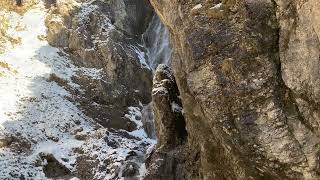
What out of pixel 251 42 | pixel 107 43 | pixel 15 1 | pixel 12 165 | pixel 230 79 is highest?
pixel 15 1

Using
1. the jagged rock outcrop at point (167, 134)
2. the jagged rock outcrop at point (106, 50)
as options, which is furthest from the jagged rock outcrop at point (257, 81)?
the jagged rock outcrop at point (106, 50)

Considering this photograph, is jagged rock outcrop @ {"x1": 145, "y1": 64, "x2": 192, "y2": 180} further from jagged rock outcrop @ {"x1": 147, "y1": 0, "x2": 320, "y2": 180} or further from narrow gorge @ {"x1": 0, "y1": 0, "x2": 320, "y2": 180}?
jagged rock outcrop @ {"x1": 147, "y1": 0, "x2": 320, "y2": 180}

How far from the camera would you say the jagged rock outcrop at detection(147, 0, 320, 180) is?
10.2m

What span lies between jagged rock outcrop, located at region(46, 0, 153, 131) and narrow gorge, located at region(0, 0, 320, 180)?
0.25 ft

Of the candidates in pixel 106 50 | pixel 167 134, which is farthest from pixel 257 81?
pixel 106 50

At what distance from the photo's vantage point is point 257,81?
10.8m

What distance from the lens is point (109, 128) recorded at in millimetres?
23938

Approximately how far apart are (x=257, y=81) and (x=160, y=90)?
6.92 meters

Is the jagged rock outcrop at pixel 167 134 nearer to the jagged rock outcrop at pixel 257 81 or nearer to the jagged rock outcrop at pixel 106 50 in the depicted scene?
the jagged rock outcrop at pixel 257 81

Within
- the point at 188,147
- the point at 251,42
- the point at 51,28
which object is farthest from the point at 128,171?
the point at 51,28

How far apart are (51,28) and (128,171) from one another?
1463 centimetres

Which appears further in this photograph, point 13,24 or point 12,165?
point 13,24

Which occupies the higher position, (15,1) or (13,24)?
(15,1)

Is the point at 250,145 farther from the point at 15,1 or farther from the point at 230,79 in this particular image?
the point at 15,1
